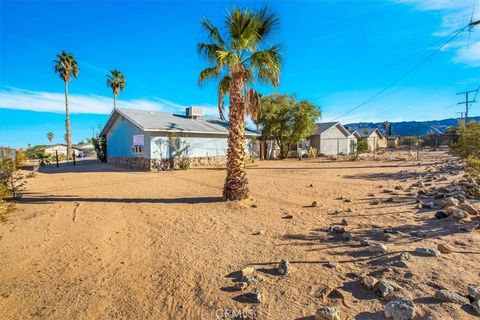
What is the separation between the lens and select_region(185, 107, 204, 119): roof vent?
2627 centimetres

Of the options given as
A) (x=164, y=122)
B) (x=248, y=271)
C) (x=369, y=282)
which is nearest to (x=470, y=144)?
(x=369, y=282)

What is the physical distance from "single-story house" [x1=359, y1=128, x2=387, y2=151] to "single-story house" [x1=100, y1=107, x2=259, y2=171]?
33.1m

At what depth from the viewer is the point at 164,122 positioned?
22.2 m

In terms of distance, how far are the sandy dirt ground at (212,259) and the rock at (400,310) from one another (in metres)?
0.13

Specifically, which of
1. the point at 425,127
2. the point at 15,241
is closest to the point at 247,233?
the point at 15,241

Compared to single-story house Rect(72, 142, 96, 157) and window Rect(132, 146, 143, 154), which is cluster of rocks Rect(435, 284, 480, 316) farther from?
single-story house Rect(72, 142, 96, 157)

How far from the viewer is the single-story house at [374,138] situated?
51.6 m

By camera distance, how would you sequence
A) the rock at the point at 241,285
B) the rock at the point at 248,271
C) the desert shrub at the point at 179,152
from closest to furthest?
the rock at the point at 241,285, the rock at the point at 248,271, the desert shrub at the point at 179,152

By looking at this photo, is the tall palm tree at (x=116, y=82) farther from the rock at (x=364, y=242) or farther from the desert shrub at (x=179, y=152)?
the rock at (x=364, y=242)

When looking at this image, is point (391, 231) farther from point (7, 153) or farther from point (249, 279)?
point (7, 153)

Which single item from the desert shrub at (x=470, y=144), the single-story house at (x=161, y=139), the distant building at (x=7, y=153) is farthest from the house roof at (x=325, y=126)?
the distant building at (x=7, y=153)

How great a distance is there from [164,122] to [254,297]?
20.2 meters

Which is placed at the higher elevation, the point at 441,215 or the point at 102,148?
the point at 102,148

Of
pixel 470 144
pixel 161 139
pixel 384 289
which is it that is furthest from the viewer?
pixel 161 139
